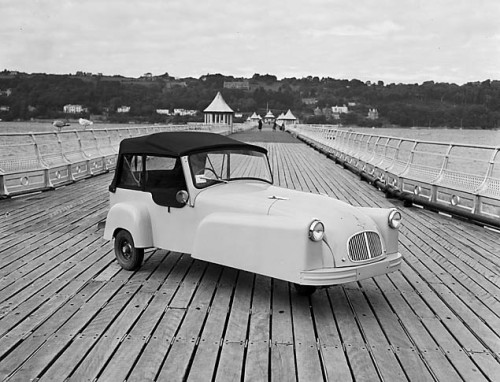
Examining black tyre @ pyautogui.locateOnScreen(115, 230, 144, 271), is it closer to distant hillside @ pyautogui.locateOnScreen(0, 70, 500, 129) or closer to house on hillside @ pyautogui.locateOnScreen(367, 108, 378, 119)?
distant hillside @ pyautogui.locateOnScreen(0, 70, 500, 129)

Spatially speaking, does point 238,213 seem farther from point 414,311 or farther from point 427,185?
point 427,185

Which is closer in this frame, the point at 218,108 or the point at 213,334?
the point at 213,334

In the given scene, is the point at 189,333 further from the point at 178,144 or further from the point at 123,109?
the point at 123,109

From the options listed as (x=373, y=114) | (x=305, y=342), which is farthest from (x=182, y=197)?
(x=373, y=114)

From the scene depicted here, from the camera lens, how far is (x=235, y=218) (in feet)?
15.7

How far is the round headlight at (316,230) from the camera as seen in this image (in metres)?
4.24

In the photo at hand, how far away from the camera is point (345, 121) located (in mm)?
121062

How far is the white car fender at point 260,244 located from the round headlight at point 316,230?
0.04 meters

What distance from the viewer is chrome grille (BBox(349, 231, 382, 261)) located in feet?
14.5

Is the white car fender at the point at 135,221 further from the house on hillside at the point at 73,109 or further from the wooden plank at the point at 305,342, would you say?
the house on hillside at the point at 73,109

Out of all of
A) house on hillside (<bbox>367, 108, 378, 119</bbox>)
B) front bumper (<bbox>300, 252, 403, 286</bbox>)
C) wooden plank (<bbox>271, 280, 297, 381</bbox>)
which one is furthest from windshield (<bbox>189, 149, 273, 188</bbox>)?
house on hillside (<bbox>367, 108, 378, 119</bbox>)

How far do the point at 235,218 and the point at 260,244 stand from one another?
40cm

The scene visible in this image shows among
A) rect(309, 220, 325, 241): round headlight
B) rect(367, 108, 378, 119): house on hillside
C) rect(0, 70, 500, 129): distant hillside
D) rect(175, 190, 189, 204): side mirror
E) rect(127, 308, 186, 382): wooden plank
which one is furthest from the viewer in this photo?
rect(367, 108, 378, 119): house on hillside

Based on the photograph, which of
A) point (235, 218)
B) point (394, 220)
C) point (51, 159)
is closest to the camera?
point (235, 218)
